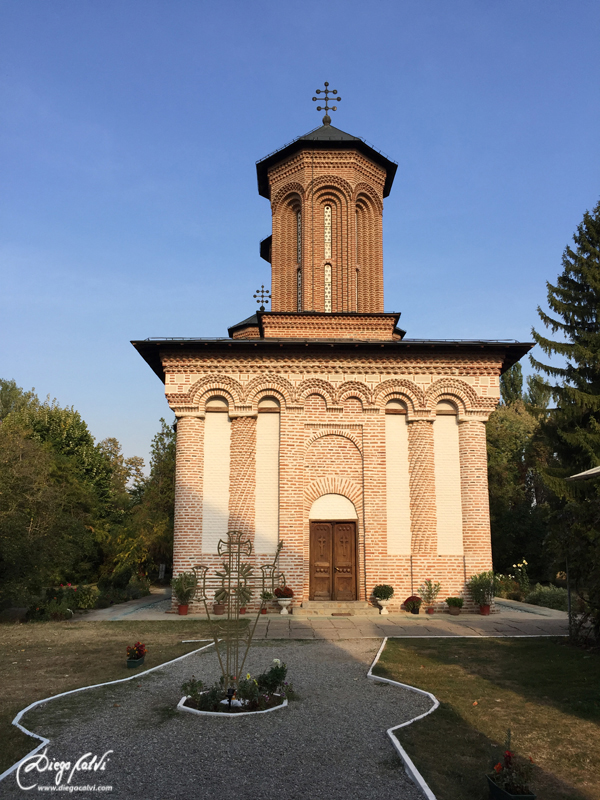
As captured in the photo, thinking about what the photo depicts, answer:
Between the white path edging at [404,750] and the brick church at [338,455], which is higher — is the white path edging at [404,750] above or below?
below

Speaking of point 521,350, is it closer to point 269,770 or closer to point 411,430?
point 411,430

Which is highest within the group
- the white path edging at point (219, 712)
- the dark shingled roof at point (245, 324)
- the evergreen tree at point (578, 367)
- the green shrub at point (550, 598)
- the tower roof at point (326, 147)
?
the tower roof at point (326, 147)

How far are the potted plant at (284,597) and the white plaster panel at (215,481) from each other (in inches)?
79.9

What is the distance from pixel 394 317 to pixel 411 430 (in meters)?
4.29

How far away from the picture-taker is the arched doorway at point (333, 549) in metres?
15.3

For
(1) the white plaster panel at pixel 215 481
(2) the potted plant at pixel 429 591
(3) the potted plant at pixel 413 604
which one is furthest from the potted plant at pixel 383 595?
(1) the white plaster panel at pixel 215 481

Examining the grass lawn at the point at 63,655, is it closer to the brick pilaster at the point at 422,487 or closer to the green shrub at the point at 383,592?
the green shrub at the point at 383,592

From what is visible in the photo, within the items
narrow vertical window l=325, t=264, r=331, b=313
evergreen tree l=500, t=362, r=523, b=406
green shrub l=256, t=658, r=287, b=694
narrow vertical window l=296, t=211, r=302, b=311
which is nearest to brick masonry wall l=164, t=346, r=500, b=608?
narrow vertical window l=325, t=264, r=331, b=313

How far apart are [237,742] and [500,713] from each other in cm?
317

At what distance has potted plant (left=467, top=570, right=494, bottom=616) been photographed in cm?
1464

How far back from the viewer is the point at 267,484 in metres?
15.6

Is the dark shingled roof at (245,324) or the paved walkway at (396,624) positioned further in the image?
the dark shingled roof at (245,324)

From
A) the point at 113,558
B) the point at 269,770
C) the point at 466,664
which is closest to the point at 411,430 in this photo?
the point at 466,664

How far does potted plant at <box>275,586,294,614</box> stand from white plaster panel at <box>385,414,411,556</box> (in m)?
2.94
